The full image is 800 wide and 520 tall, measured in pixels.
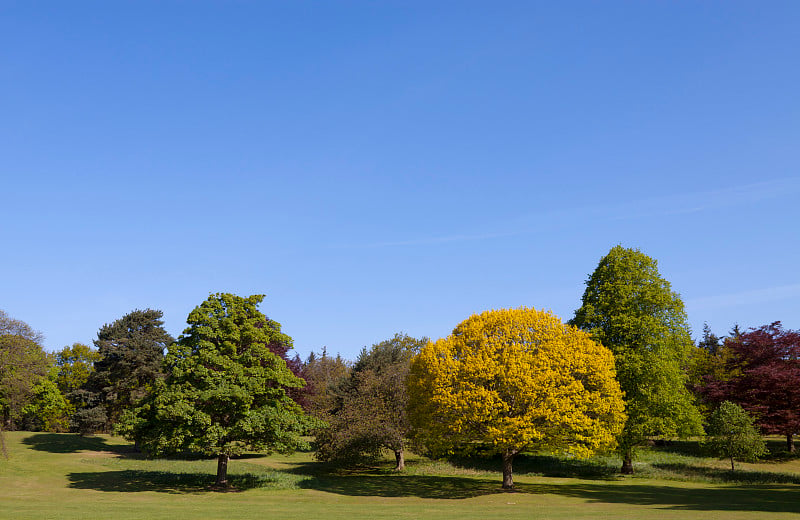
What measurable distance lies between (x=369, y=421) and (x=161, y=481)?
16672 millimetres

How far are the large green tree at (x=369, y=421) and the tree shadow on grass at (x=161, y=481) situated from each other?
699 centimetres

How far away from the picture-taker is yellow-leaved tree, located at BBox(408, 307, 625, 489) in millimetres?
36625

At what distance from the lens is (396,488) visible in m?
40.8

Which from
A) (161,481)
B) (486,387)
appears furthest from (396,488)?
(161,481)

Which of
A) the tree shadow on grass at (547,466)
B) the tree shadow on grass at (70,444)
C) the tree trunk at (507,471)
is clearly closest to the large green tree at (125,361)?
the tree shadow on grass at (70,444)

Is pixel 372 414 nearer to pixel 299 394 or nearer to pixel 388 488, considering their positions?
pixel 388 488

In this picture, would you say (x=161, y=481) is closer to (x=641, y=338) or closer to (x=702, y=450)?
(x=641, y=338)

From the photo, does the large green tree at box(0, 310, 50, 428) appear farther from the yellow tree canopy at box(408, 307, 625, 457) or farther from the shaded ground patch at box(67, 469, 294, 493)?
the yellow tree canopy at box(408, 307, 625, 457)

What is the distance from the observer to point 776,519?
24516mm

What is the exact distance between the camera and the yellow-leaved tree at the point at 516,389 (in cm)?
3662

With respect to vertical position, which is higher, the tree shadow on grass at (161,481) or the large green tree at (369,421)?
the large green tree at (369,421)

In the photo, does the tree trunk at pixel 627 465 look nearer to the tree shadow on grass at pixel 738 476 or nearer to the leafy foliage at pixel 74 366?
the tree shadow on grass at pixel 738 476

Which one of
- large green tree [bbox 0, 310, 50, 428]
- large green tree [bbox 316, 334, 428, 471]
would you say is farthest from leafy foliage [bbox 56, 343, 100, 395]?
large green tree [bbox 316, 334, 428, 471]

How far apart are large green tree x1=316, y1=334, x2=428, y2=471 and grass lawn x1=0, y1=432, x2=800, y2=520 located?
222 cm
